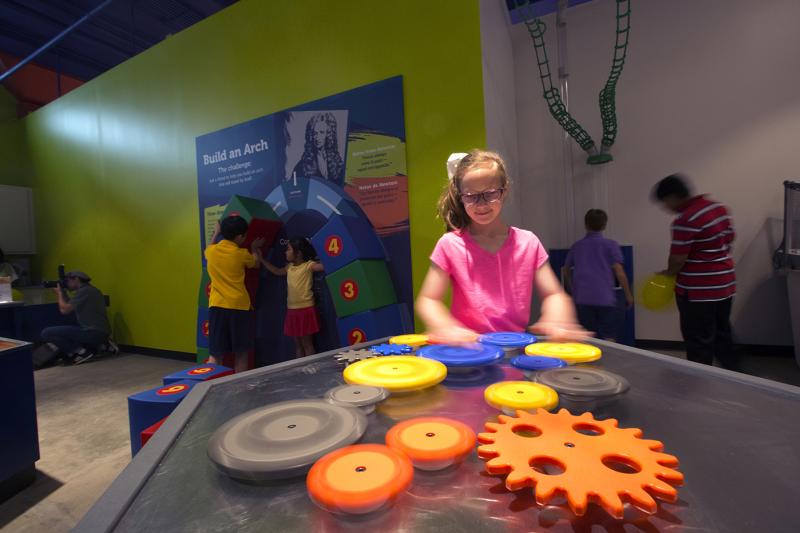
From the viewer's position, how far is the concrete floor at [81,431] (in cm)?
160

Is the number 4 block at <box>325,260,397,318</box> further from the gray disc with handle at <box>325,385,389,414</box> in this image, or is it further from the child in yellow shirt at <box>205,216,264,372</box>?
the gray disc with handle at <box>325,385,389,414</box>

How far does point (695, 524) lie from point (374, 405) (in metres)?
0.39

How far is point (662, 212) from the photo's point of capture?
335 cm

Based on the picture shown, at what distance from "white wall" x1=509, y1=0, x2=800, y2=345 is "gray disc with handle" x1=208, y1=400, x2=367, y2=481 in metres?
3.54

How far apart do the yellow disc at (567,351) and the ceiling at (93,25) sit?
5.55m

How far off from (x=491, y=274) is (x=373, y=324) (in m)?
1.26

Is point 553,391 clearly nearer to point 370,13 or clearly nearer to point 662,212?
point 370,13

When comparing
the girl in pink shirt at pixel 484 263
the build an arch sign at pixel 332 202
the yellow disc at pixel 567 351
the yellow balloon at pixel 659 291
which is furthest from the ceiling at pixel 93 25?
the yellow disc at pixel 567 351

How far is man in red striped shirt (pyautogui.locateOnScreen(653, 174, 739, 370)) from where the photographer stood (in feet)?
6.41

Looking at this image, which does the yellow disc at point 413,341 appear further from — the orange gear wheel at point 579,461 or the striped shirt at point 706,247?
the striped shirt at point 706,247

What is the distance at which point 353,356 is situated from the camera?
86 centimetres

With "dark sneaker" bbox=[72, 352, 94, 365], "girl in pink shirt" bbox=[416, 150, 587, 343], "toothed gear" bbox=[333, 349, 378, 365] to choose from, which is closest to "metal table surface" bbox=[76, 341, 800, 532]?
"toothed gear" bbox=[333, 349, 378, 365]

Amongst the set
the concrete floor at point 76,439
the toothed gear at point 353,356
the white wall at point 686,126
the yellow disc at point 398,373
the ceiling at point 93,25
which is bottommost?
the concrete floor at point 76,439

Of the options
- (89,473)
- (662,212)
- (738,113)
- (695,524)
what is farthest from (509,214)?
(89,473)
